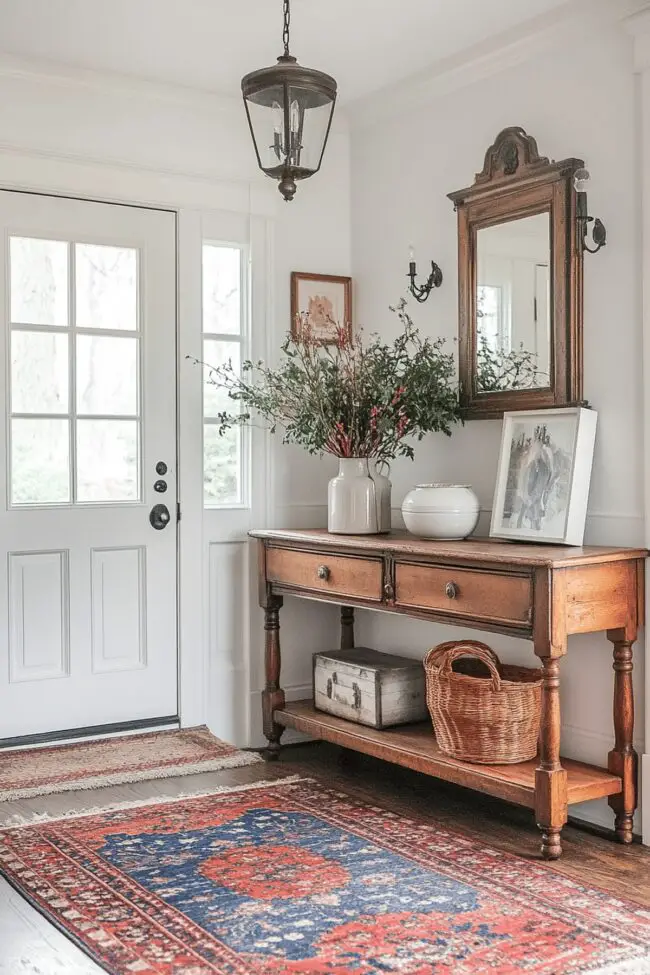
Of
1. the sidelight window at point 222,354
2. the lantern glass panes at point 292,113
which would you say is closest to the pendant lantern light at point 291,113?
the lantern glass panes at point 292,113

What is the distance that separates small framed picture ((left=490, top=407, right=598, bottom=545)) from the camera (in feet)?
10.6

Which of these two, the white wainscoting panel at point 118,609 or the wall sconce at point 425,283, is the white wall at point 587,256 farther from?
the white wainscoting panel at point 118,609

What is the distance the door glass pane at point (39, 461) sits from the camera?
3857 millimetres

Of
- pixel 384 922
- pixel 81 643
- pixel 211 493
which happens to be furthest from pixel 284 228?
pixel 384 922

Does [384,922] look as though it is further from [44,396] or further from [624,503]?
[44,396]

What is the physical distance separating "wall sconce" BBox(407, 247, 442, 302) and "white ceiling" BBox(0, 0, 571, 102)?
2.36ft

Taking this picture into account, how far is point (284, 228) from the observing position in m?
4.36

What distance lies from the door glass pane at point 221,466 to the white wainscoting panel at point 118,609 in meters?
0.38

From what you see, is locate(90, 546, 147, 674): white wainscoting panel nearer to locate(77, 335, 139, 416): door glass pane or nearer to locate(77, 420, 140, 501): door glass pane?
locate(77, 420, 140, 501): door glass pane

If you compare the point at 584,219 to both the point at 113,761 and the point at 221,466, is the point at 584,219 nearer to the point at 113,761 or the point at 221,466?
the point at 221,466

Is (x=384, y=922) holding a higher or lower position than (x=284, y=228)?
lower

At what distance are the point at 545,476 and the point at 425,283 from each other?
109 centimetres

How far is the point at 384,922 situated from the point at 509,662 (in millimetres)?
1327

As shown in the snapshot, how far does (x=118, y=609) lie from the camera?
4051 millimetres
